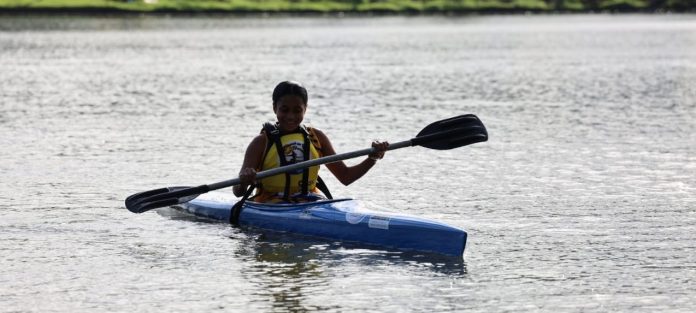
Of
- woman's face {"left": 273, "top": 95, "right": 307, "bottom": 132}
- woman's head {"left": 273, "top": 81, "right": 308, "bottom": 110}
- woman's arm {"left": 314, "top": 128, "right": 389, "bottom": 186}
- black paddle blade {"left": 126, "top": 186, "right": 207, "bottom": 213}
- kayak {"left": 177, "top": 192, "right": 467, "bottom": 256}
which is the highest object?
woman's head {"left": 273, "top": 81, "right": 308, "bottom": 110}

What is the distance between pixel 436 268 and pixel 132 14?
372 feet

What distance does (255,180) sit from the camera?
1410 cm

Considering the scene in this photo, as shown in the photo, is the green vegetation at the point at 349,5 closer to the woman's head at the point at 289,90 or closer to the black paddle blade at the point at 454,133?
the black paddle blade at the point at 454,133

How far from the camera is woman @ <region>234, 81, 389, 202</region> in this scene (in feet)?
46.6

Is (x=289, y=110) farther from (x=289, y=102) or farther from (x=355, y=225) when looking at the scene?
(x=355, y=225)

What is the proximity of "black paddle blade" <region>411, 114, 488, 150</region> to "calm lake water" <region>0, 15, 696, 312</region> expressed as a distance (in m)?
1.02

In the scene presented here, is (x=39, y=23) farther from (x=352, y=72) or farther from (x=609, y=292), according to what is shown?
(x=609, y=292)

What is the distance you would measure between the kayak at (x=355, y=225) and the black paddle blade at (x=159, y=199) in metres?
0.71

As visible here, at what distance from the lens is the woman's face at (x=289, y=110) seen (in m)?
14.3

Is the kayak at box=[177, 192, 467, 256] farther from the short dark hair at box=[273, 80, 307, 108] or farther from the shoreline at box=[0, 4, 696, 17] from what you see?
the shoreline at box=[0, 4, 696, 17]

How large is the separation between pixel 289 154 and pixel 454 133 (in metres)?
1.86

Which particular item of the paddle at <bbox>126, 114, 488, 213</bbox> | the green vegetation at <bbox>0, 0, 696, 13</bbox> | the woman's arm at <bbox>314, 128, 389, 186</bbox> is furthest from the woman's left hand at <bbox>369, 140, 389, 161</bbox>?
the green vegetation at <bbox>0, 0, 696, 13</bbox>

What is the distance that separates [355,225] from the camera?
13938mm

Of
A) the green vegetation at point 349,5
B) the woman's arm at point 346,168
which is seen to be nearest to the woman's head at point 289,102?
the woman's arm at point 346,168
